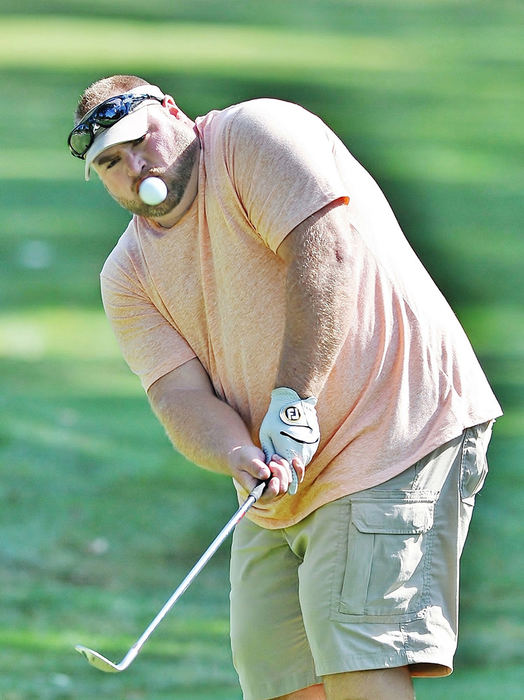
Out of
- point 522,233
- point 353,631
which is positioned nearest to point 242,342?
point 353,631

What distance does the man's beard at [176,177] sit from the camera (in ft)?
9.63

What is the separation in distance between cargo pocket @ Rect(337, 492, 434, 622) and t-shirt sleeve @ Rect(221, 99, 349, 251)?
0.56 meters

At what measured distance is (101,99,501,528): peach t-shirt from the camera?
9.24ft

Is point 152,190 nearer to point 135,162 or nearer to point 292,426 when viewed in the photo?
point 135,162

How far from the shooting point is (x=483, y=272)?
8.33 m

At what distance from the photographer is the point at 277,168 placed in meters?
2.79

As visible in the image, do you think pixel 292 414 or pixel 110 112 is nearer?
pixel 292 414

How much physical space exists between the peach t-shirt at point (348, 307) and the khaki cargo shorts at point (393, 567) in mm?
47

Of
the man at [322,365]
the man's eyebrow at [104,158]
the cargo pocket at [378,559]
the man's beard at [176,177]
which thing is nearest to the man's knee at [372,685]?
the man at [322,365]

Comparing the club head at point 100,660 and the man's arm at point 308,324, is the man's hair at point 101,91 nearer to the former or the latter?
the man's arm at point 308,324

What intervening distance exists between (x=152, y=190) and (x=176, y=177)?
0.06 m

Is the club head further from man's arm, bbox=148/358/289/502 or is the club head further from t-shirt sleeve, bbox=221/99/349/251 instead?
t-shirt sleeve, bbox=221/99/349/251

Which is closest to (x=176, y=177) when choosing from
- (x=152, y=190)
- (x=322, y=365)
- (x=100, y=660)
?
(x=152, y=190)

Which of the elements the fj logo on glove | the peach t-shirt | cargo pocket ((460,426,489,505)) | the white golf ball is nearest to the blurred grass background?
cargo pocket ((460,426,489,505))
